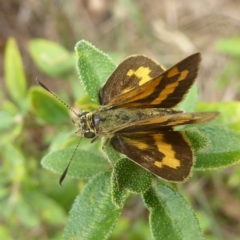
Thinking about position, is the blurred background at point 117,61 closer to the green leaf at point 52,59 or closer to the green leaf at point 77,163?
the green leaf at point 52,59

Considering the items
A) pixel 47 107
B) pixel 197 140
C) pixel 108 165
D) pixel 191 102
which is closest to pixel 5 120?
pixel 47 107

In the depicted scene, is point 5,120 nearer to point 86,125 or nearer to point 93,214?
point 86,125

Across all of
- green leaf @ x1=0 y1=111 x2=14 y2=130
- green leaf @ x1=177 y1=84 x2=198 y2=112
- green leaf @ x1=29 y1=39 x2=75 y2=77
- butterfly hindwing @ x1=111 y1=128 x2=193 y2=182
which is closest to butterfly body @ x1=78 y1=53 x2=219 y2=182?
butterfly hindwing @ x1=111 y1=128 x2=193 y2=182

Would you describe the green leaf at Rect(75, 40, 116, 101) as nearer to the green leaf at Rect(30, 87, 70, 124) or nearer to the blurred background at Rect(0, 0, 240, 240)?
the green leaf at Rect(30, 87, 70, 124)

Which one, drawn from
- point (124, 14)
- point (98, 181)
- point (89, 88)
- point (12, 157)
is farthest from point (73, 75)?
point (124, 14)

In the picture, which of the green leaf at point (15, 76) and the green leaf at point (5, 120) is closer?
the green leaf at point (5, 120)

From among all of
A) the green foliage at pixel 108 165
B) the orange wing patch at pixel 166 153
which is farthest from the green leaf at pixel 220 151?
the orange wing patch at pixel 166 153
